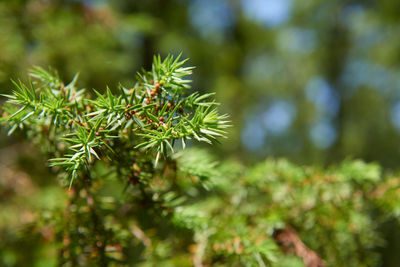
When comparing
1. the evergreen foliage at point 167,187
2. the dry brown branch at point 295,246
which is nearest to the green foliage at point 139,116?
the evergreen foliage at point 167,187

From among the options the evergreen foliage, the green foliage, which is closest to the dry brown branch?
the evergreen foliage

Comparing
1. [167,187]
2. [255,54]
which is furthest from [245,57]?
[167,187]

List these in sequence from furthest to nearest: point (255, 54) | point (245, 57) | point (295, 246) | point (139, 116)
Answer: point (255, 54) < point (245, 57) < point (295, 246) < point (139, 116)

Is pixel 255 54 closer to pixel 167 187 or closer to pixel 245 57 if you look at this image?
pixel 245 57

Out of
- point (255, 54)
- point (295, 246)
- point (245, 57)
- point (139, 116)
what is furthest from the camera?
point (255, 54)

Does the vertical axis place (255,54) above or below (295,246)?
above

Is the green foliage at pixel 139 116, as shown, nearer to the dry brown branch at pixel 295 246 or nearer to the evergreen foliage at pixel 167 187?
the evergreen foliage at pixel 167 187

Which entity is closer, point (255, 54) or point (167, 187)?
point (167, 187)
